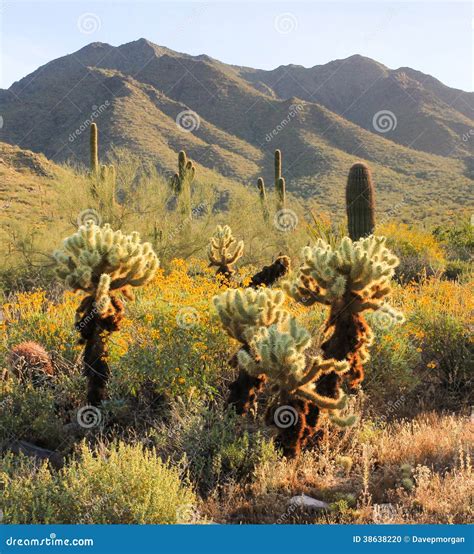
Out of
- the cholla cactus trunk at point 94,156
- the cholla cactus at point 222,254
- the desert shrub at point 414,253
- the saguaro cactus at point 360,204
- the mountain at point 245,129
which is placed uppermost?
the mountain at point 245,129

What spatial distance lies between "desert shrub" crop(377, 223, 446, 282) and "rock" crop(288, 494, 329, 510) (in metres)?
10.3

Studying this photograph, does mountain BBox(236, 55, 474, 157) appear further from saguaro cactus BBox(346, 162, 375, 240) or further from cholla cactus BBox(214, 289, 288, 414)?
→ cholla cactus BBox(214, 289, 288, 414)

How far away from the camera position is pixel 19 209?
92.5ft

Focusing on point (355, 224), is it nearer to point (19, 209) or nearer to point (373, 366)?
point (373, 366)

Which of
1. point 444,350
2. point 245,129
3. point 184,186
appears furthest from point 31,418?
point 245,129

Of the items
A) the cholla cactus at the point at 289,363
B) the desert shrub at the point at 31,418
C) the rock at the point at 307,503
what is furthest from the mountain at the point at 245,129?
the rock at the point at 307,503

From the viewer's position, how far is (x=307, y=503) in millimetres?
4535

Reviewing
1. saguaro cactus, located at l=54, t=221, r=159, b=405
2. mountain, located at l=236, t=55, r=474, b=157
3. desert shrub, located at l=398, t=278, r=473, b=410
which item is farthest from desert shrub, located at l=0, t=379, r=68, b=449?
mountain, located at l=236, t=55, r=474, b=157

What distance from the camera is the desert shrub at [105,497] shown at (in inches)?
159

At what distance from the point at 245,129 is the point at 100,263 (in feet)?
196

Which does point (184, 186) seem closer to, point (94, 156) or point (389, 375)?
point (94, 156)

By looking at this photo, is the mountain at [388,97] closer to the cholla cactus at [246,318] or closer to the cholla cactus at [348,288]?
the cholla cactus at [348,288]

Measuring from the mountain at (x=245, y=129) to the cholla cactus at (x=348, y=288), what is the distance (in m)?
33.0

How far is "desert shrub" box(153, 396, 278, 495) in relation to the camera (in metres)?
5.07
